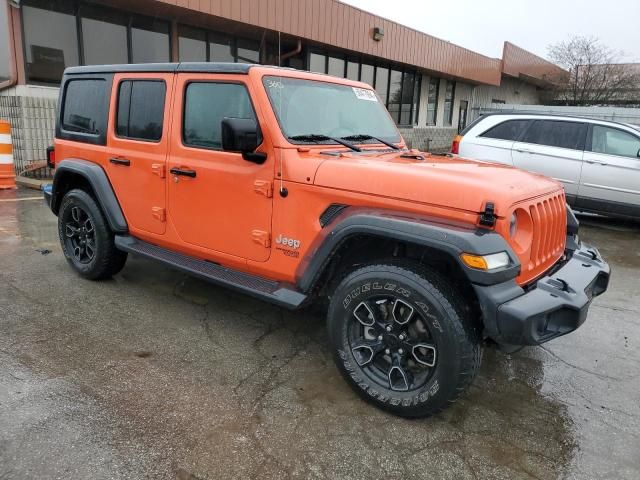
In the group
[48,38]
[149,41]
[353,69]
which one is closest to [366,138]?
[48,38]

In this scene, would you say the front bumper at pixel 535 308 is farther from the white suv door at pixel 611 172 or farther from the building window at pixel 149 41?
the building window at pixel 149 41

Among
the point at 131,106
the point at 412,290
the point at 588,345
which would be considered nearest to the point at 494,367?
the point at 588,345

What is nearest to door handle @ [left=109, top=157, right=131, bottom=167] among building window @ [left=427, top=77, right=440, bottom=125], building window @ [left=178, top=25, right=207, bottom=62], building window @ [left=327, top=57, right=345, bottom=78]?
building window @ [left=178, top=25, right=207, bottom=62]

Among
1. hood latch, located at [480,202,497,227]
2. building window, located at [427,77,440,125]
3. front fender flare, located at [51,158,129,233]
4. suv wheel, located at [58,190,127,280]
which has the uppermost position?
building window, located at [427,77,440,125]

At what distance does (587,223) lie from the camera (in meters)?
8.30

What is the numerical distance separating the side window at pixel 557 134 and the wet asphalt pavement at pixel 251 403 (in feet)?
13.8

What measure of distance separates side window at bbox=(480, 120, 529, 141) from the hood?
538 centimetres

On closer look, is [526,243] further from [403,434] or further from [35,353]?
[35,353]

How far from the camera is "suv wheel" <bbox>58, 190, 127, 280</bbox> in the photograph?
4367 millimetres

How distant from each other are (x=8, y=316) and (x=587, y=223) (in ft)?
27.2

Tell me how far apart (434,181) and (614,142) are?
21.0 ft

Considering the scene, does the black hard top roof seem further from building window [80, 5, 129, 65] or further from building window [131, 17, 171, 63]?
building window [131, 17, 171, 63]

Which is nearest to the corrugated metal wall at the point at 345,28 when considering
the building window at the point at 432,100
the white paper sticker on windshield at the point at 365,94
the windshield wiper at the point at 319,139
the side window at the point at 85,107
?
the building window at the point at 432,100

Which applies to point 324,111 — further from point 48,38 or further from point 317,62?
point 317,62
